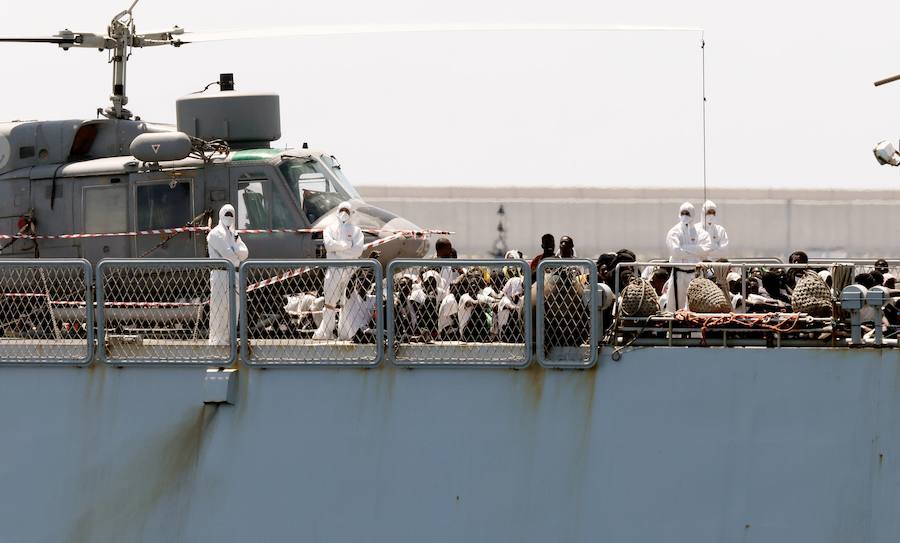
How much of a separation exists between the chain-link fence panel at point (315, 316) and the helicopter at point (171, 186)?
2.43m

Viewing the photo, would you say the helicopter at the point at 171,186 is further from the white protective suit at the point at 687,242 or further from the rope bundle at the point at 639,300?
the rope bundle at the point at 639,300

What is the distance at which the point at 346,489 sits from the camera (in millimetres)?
13406

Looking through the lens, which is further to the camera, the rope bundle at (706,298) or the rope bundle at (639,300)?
the rope bundle at (706,298)

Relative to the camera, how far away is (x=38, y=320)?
14133mm

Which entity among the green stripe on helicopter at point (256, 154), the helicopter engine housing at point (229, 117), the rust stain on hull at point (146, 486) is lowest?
the rust stain on hull at point (146, 486)

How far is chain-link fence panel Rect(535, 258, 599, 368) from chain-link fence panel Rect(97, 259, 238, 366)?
2.85m

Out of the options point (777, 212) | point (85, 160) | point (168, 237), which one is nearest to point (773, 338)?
point (168, 237)

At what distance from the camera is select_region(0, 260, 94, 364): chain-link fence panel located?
545 inches

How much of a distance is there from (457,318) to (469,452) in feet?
4.10

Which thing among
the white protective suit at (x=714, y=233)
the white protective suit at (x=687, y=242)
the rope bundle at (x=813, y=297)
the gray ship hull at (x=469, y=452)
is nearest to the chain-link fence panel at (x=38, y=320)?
the gray ship hull at (x=469, y=452)

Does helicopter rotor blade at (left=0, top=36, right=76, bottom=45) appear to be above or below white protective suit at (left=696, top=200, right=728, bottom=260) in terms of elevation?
above

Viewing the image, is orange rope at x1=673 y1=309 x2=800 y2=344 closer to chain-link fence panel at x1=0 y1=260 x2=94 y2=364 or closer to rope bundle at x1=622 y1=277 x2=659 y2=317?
rope bundle at x1=622 y1=277 x2=659 y2=317

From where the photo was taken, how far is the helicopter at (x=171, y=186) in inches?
658

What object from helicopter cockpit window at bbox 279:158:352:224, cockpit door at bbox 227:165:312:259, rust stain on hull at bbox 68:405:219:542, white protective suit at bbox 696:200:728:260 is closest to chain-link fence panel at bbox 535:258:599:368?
rust stain on hull at bbox 68:405:219:542
